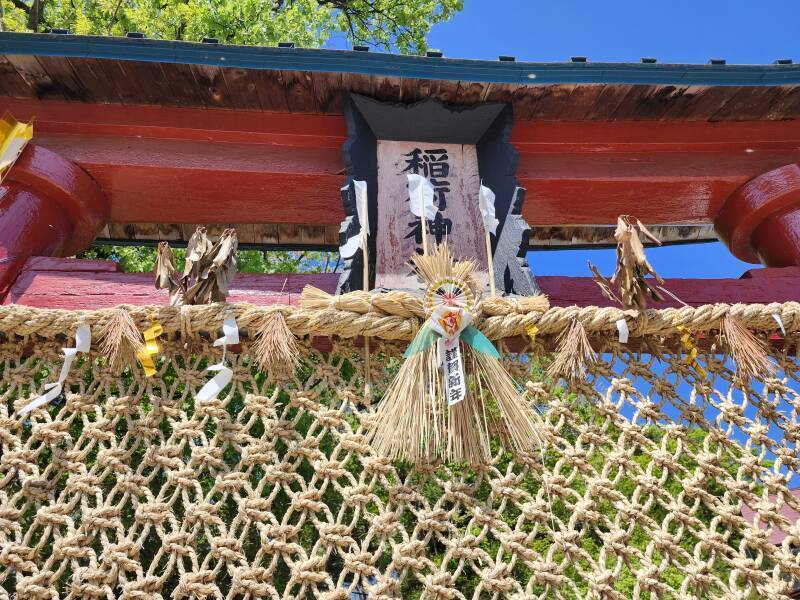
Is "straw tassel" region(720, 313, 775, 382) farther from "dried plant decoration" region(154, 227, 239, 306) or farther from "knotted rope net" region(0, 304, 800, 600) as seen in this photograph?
"dried plant decoration" region(154, 227, 239, 306)

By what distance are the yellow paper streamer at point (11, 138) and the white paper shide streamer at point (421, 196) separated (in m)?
1.78

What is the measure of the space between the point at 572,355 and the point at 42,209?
8.00 ft

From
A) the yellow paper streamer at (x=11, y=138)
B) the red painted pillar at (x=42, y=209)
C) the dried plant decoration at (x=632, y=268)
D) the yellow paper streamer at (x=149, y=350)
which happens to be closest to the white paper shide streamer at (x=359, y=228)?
the yellow paper streamer at (x=149, y=350)

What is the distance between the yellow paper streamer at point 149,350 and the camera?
85.7 inches

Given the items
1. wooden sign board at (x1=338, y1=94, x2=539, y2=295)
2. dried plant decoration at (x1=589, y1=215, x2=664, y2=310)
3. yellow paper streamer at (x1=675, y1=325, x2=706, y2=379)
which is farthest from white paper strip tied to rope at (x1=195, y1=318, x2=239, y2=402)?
yellow paper streamer at (x1=675, y1=325, x2=706, y2=379)

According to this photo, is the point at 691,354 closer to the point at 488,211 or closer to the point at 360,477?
the point at 488,211

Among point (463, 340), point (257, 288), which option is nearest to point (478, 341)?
point (463, 340)

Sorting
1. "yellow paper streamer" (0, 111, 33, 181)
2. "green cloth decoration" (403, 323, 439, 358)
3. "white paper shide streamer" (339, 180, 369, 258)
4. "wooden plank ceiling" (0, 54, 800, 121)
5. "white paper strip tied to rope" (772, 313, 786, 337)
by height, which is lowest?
"green cloth decoration" (403, 323, 439, 358)

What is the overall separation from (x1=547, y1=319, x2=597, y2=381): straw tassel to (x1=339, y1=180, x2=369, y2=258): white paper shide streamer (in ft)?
2.92

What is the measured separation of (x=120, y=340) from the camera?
2.16 m

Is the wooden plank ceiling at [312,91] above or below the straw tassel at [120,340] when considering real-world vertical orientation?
above

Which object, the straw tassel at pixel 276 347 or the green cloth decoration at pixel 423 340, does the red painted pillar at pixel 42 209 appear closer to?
the straw tassel at pixel 276 347

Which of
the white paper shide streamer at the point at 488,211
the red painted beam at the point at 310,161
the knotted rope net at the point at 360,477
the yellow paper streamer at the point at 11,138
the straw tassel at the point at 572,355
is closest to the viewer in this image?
the knotted rope net at the point at 360,477

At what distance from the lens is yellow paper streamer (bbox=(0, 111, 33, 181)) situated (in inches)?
114
